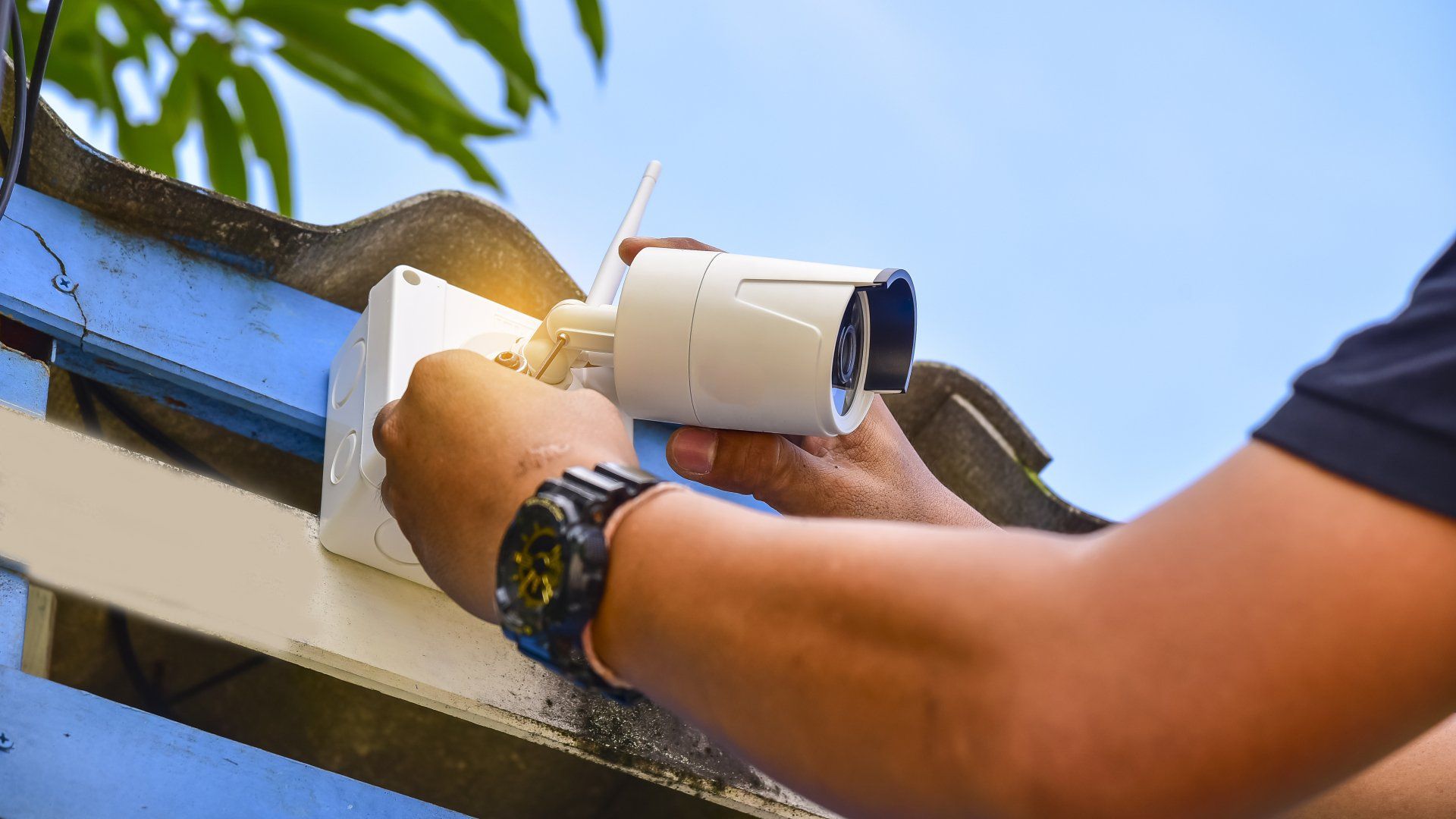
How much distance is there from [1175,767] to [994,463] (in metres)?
1.05

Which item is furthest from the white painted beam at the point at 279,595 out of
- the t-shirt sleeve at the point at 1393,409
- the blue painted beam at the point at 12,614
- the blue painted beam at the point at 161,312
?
the t-shirt sleeve at the point at 1393,409

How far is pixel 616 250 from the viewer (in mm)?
1045

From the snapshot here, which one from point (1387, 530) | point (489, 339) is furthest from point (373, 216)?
point (1387, 530)

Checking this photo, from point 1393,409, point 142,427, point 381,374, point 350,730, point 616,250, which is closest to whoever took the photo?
point 1393,409

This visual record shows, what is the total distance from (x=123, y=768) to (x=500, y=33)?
1.39 metres

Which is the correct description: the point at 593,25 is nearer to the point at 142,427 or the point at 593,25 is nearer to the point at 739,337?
the point at 142,427

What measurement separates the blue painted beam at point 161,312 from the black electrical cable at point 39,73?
0.15ft

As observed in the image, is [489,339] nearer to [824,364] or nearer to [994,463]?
[824,364]

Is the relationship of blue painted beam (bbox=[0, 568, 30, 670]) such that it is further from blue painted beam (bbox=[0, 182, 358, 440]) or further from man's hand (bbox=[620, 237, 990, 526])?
man's hand (bbox=[620, 237, 990, 526])

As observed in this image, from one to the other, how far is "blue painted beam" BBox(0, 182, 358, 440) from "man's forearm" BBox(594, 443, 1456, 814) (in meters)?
0.65

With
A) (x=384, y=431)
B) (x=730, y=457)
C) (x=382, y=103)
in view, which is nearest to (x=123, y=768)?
(x=384, y=431)

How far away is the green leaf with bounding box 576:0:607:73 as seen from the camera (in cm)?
181

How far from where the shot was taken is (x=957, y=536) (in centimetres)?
51

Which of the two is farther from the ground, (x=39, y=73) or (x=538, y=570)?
(x=39, y=73)
